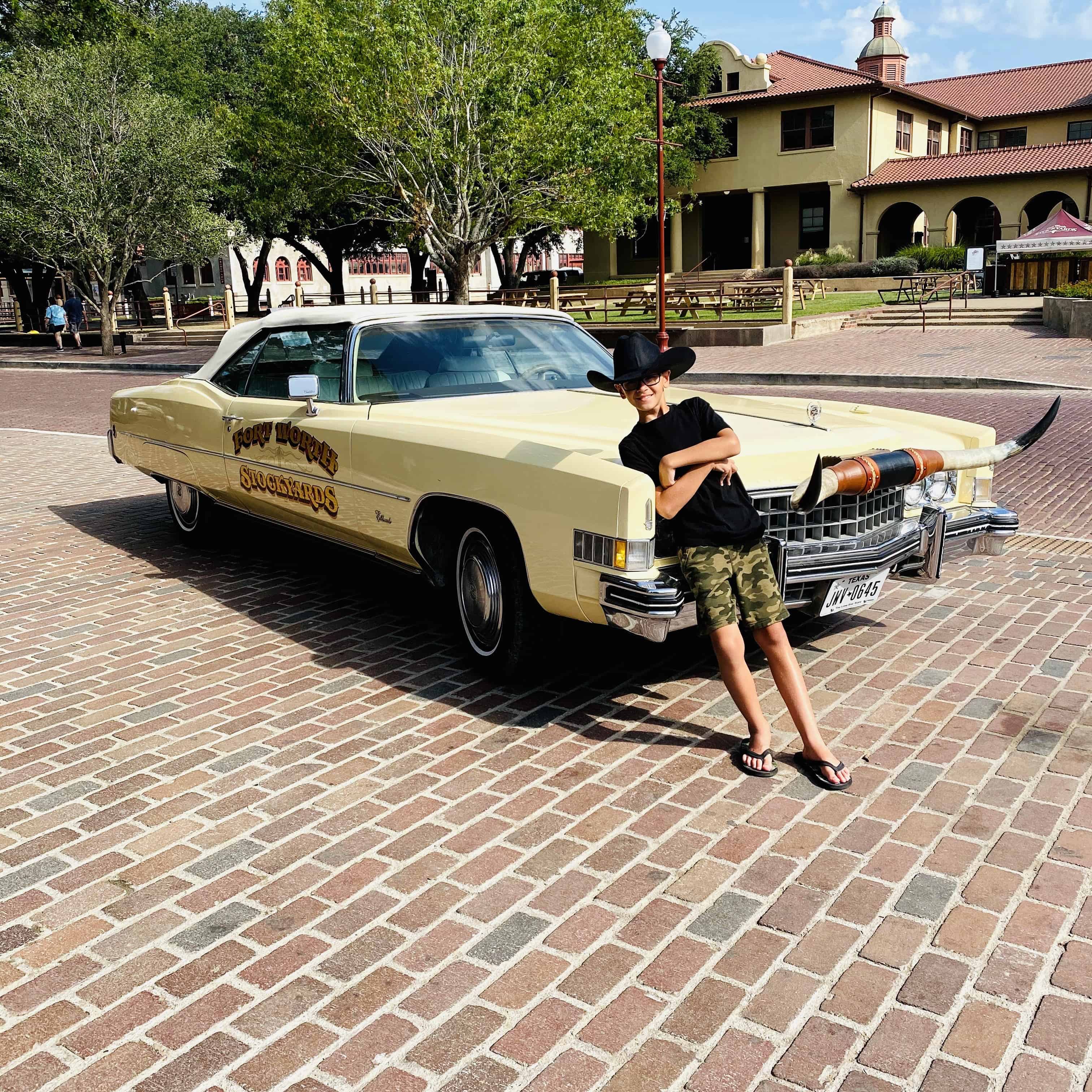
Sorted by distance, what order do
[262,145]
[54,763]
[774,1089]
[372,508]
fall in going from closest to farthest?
[774,1089] → [54,763] → [372,508] → [262,145]

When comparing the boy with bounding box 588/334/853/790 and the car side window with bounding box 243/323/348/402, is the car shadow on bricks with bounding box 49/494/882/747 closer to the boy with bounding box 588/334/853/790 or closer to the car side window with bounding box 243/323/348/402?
the boy with bounding box 588/334/853/790

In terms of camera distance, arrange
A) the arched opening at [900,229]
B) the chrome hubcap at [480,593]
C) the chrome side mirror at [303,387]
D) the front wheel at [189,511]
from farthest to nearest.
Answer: the arched opening at [900,229] → the front wheel at [189,511] → the chrome side mirror at [303,387] → the chrome hubcap at [480,593]

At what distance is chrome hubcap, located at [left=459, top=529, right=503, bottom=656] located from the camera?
4906mm

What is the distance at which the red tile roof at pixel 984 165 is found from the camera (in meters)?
41.7

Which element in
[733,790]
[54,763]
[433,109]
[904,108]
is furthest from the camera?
[904,108]

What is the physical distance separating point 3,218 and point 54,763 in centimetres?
3152

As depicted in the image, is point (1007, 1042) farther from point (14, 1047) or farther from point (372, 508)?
point (372, 508)

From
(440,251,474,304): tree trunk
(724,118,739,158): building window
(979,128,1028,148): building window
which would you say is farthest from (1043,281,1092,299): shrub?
(979,128,1028,148): building window

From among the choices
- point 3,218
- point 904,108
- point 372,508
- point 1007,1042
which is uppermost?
point 904,108

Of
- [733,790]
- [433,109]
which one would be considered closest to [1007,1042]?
[733,790]

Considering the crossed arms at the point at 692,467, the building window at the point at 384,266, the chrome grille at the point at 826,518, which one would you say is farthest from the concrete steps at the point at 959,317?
the building window at the point at 384,266

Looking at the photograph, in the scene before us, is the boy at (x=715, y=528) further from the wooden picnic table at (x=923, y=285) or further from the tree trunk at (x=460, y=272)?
the wooden picnic table at (x=923, y=285)

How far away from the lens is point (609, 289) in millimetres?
39781

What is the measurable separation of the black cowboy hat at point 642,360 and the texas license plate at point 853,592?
1.17m
